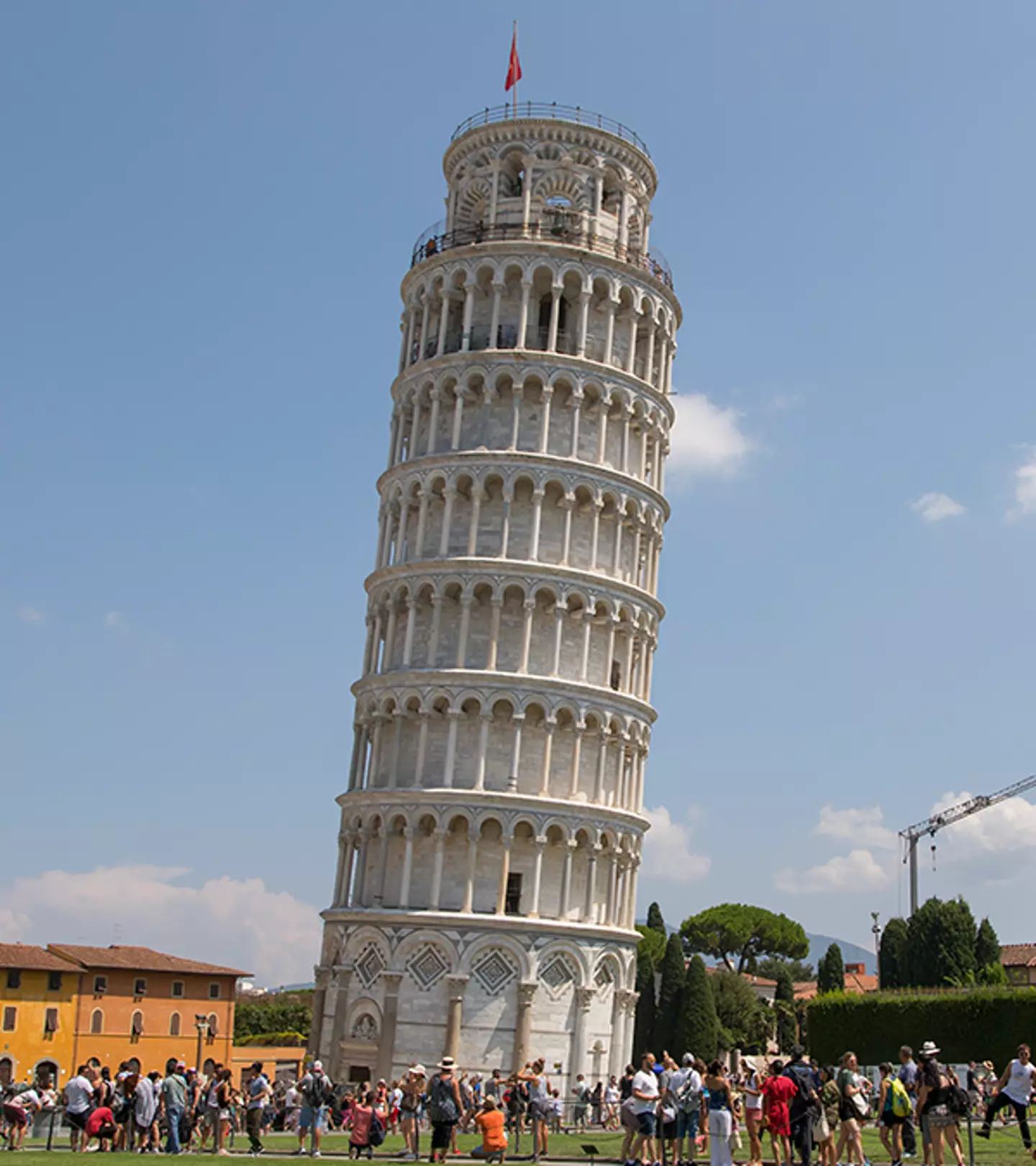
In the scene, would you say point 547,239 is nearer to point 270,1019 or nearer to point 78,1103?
point 78,1103

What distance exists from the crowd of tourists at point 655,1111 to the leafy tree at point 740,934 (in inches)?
3396

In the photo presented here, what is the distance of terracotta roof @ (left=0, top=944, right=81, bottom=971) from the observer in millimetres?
72831

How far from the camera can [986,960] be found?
259 feet

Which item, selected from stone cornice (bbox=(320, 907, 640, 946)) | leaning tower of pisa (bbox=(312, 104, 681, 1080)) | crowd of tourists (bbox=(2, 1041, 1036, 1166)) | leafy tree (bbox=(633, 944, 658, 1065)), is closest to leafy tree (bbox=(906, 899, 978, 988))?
leafy tree (bbox=(633, 944, 658, 1065))

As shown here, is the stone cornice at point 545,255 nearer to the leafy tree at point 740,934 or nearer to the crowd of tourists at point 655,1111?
the crowd of tourists at point 655,1111

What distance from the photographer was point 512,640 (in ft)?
165

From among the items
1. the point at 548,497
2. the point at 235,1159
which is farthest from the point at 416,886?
the point at 235,1159

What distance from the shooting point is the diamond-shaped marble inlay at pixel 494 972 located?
4716cm

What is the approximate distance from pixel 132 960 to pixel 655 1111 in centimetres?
6194

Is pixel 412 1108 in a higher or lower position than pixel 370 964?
lower

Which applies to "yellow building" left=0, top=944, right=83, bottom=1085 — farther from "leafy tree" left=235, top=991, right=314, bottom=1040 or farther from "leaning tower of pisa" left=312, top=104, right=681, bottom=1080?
"leaning tower of pisa" left=312, top=104, right=681, bottom=1080

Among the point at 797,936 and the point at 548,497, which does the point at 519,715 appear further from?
the point at 797,936

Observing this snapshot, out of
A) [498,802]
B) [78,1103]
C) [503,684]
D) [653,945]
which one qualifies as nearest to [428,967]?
[498,802]

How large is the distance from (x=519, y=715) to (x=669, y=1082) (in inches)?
978
